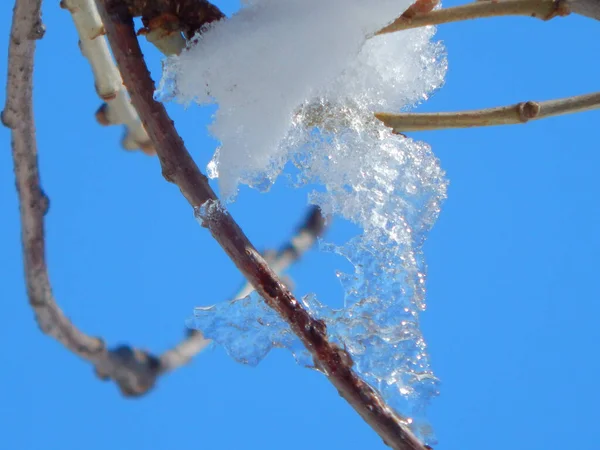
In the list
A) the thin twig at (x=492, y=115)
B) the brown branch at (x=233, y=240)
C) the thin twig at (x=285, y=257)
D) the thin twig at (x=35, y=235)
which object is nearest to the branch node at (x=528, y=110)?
Result: the thin twig at (x=492, y=115)

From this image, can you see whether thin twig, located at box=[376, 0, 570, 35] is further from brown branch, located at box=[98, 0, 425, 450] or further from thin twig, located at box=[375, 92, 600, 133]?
brown branch, located at box=[98, 0, 425, 450]

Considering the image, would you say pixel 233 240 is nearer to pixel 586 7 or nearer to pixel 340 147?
pixel 340 147

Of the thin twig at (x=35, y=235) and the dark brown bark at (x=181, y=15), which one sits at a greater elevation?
the thin twig at (x=35, y=235)

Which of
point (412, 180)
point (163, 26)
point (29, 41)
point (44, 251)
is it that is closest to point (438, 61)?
point (412, 180)

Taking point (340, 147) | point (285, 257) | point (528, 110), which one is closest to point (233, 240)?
point (340, 147)

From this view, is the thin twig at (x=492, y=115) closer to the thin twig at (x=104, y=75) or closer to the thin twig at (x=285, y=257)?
the thin twig at (x=104, y=75)
